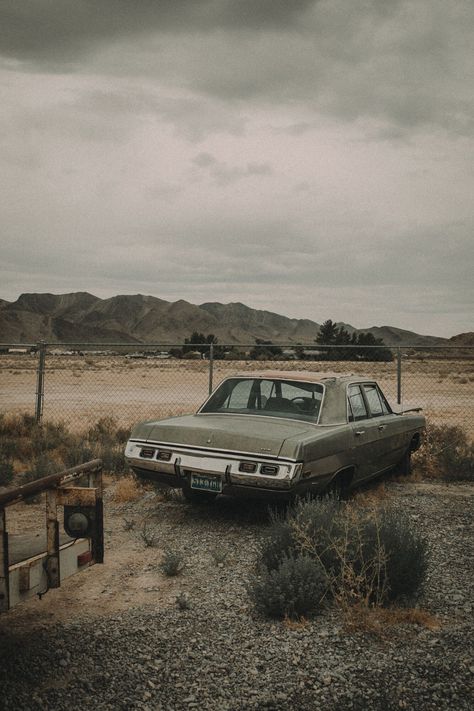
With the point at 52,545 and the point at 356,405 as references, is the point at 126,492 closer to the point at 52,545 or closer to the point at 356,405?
the point at 356,405

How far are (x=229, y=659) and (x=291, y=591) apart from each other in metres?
0.67

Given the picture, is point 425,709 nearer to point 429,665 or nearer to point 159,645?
point 429,665

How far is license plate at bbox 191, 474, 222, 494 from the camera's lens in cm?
567

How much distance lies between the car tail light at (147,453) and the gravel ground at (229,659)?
154 cm

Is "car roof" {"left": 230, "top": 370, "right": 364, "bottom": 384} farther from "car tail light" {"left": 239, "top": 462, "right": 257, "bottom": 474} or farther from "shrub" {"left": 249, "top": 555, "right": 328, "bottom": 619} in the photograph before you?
"shrub" {"left": 249, "top": 555, "right": 328, "bottom": 619}

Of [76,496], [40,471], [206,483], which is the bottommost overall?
[40,471]

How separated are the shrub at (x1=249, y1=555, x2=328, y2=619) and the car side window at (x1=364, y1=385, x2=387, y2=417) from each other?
11.4 feet

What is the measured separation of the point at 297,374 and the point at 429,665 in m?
3.75

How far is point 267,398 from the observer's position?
6895 mm

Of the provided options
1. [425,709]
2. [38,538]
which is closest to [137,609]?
[38,538]

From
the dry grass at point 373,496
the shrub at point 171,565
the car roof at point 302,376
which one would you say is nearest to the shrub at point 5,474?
the car roof at point 302,376

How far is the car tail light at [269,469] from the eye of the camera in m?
5.42

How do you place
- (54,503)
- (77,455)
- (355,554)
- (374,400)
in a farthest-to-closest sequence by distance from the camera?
(77,455) → (374,400) → (355,554) → (54,503)

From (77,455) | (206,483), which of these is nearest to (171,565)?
(206,483)
